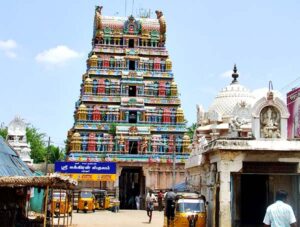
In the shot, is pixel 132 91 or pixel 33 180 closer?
pixel 33 180

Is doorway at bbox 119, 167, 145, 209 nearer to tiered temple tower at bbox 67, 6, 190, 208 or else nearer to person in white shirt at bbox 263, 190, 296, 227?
tiered temple tower at bbox 67, 6, 190, 208

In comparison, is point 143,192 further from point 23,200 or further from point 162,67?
point 23,200

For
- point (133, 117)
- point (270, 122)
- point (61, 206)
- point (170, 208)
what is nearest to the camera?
point (270, 122)

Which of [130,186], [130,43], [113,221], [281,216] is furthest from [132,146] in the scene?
[281,216]

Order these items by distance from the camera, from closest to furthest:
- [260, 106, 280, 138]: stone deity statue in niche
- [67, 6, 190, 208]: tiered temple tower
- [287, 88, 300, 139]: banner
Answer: [260, 106, 280, 138]: stone deity statue in niche < [287, 88, 300, 139]: banner < [67, 6, 190, 208]: tiered temple tower

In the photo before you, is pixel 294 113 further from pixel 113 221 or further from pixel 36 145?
pixel 36 145

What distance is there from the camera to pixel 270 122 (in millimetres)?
21438

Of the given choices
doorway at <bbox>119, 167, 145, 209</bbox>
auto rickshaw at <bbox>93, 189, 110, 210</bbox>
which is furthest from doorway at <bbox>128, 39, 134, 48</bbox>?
auto rickshaw at <bbox>93, 189, 110, 210</bbox>

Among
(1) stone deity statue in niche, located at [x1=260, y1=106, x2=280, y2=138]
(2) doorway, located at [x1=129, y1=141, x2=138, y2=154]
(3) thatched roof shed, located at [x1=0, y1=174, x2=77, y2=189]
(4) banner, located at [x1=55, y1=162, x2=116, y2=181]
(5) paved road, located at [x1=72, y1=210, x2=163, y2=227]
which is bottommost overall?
(5) paved road, located at [x1=72, y1=210, x2=163, y2=227]

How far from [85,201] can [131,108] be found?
13.0 metres

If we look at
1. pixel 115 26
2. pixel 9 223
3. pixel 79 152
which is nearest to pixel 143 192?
pixel 79 152

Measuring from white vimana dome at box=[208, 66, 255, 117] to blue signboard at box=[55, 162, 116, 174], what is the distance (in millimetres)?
11816

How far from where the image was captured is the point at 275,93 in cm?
2183

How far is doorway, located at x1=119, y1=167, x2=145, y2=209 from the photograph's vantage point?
5053 centimetres
